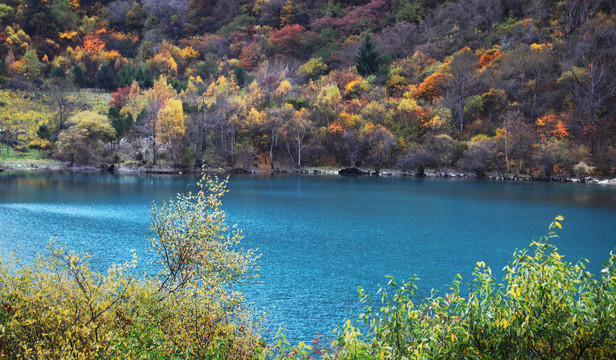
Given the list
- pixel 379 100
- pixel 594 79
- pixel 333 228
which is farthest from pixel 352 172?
pixel 333 228

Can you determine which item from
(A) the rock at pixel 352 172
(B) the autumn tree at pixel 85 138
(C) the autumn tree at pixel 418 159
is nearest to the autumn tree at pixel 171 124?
(B) the autumn tree at pixel 85 138

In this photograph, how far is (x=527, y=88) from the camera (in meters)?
74.0

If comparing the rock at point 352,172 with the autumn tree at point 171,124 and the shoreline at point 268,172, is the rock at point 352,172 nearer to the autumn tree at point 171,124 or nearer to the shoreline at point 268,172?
the shoreline at point 268,172

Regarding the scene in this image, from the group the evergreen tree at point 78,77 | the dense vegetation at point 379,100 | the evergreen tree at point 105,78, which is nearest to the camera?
the dense vegetation at point 379,100

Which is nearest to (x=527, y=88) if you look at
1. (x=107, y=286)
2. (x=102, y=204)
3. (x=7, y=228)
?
(x=102, y=204)

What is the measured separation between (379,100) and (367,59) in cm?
1562

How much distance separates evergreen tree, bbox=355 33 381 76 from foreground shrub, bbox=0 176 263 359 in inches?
3490

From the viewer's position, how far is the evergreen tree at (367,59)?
96375mm

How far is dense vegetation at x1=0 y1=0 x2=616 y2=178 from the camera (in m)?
68.2

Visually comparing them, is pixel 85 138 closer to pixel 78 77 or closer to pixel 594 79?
pixel 78 77

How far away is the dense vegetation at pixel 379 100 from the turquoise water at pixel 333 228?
50.6 ft

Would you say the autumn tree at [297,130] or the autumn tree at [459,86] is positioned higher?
the autumn tree at [459,86]

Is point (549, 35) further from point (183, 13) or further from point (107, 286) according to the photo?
point (183, 13)

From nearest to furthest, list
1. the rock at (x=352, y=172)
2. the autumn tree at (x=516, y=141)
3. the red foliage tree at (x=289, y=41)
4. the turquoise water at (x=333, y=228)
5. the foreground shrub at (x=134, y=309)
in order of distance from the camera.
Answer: the foreground shrub at (x=134, y=309), the turquoise water at (x=333, y=228), the autumn tree at (x=516, y=141), the rock at (x=352, y=172), the red foliage tree at (x=289, y=41)
